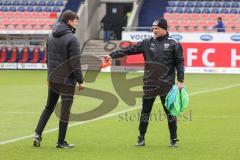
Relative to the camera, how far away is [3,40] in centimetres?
4212

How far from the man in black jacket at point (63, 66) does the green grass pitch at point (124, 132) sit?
0.50 m

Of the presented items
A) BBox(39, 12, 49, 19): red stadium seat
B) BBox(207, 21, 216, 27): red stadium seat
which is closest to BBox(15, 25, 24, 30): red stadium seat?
BBox(39, 12, 49, 19): red stadium seat

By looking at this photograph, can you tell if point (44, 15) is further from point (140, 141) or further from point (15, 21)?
point (140, 141)

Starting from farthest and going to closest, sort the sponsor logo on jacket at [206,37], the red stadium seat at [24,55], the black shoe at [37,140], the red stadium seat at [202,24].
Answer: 1. the red stadium seat at [202,24]
2. the red stadium seat at [24,55]
3. the sponsor logo on jacket at [206,37]
4. the black shoe at [37,140]

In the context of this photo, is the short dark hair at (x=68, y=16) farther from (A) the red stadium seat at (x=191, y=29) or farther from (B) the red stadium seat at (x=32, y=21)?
(B) the red stadium seat at (x=32, y=21)

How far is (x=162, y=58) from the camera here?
40.2 feet

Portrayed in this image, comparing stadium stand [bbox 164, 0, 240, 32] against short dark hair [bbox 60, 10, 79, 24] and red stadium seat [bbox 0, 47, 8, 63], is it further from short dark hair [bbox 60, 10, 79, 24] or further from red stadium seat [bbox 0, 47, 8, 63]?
short dark hair [bbox 60, 10, 79, 24]

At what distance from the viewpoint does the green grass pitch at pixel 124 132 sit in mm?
11492

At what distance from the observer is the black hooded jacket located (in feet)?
38.9

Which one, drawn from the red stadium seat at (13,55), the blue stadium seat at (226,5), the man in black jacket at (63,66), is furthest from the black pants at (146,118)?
the blue stadium seat at (226,5)

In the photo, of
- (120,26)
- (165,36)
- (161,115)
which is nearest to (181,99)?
(165,36)

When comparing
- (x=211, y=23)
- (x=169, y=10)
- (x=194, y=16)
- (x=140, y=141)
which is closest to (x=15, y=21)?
(x=169, y=10)

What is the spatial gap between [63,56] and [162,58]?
1.60 meters

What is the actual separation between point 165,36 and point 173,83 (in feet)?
2.58
